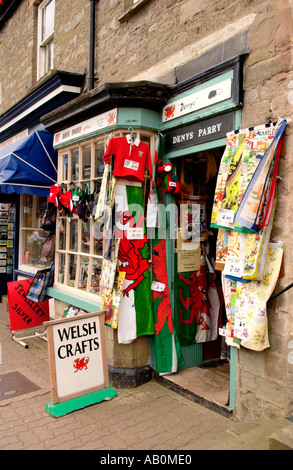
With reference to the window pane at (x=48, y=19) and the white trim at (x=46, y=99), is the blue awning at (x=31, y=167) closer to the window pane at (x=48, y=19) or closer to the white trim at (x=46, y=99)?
the white trim at (x=46, y=99)

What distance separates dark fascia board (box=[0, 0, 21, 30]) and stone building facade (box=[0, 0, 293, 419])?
368 cm

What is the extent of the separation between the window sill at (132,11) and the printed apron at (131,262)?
95.8 inches

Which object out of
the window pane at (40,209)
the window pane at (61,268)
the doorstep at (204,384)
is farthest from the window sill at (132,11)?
the doorstep at (204,384)

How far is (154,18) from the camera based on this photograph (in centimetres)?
484

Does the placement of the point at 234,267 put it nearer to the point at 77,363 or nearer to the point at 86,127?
the point at 77,363

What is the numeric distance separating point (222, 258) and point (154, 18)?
324cm

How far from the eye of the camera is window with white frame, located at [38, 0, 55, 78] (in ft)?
26.0

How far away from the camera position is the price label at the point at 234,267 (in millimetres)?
3361

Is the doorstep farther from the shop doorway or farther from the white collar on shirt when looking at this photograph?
the white collar on shirt

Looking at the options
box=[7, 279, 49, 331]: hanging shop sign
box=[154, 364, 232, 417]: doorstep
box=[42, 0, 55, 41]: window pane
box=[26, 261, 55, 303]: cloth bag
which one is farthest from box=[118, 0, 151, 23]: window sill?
box=[154, 364, 232, 417]: doorstep

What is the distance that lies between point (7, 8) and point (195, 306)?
29.4 feet

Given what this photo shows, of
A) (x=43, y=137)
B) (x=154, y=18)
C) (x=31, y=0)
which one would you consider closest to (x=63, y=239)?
(x=43, y=137)

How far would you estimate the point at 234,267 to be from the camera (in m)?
3.43

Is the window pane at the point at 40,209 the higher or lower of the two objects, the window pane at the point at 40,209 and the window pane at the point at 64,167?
the lower
